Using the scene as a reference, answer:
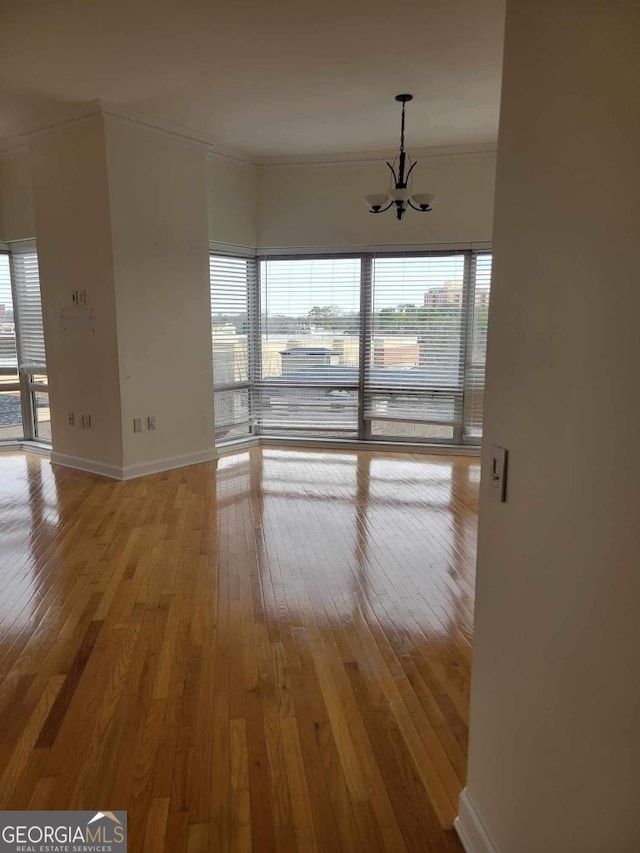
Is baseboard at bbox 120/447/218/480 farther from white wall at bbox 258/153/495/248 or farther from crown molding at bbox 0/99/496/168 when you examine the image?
crown molding at bbox 0/99/496/168

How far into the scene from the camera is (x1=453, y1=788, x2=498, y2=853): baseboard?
4.89 feet

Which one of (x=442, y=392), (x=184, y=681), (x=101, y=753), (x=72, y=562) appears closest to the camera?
(x=101, y=753)

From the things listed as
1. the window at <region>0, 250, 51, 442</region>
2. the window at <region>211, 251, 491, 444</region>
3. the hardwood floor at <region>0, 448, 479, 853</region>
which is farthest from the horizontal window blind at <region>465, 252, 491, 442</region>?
the window at <region>0, 250, 51, 442</region>

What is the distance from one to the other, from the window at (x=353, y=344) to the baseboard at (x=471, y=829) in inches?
202

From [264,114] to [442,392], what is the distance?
3369 millimetres

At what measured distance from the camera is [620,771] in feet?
3.00

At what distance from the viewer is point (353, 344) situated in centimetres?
668

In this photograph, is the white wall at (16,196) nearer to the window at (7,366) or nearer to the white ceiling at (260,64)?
the window at (7,366)

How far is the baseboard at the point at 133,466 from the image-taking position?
17.4 feet

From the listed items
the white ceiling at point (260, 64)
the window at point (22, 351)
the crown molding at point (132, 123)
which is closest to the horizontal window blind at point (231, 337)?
the crown molding at point (132, 123)

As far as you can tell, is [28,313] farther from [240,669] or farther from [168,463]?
[240,669]

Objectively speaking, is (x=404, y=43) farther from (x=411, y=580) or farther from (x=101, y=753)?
(x=101, y=753)

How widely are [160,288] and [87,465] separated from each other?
1841 millimetres

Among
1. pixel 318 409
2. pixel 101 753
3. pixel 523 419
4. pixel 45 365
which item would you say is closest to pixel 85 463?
pixel 45 365
